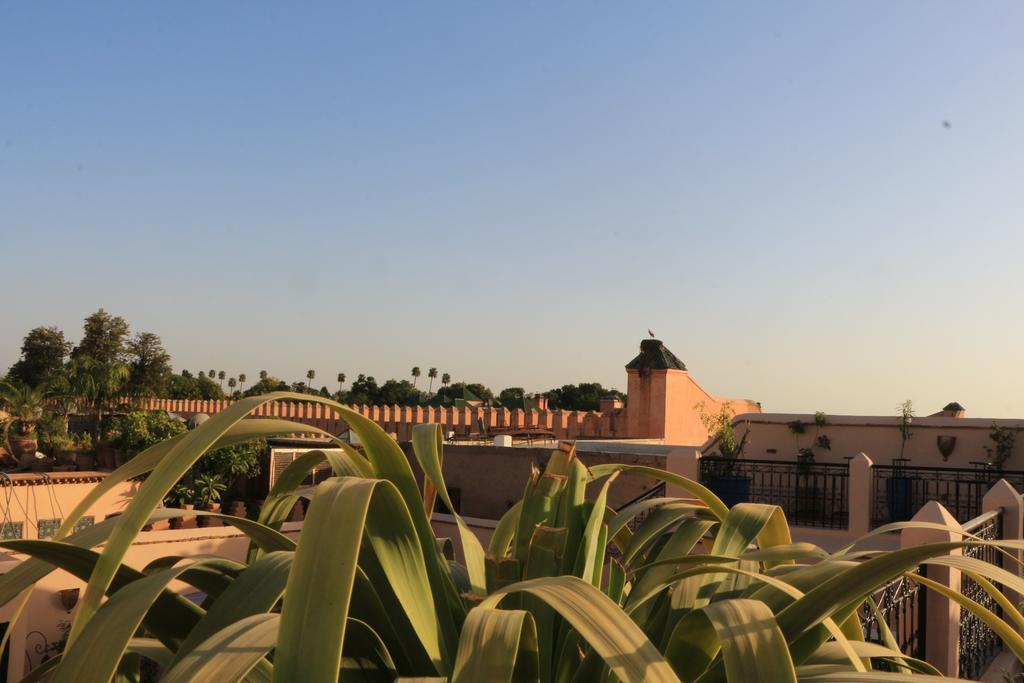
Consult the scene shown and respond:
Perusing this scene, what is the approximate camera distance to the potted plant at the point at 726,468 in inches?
448

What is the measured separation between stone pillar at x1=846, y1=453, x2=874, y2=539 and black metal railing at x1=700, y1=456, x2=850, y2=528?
466 millimetres

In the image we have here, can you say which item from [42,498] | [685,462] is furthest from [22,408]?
[685,462]

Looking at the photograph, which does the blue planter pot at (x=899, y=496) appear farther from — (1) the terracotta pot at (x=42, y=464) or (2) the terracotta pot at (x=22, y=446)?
(2) the terracotta pot at (x=22, y=446)

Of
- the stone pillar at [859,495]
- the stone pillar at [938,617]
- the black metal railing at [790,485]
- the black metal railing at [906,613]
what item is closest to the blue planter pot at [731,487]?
the black metal railing at [790,485]

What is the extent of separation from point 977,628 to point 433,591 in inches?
252

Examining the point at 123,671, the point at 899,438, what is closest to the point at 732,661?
the point at 123,671

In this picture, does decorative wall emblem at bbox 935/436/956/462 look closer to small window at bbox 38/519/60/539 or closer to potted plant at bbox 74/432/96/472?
small window at bbox 38/519/60/539

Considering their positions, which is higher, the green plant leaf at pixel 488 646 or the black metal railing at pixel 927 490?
the green plant leaf at pixel 488 646

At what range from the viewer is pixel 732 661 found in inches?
40.5

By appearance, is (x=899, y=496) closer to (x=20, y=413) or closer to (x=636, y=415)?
(x=636, y=415)

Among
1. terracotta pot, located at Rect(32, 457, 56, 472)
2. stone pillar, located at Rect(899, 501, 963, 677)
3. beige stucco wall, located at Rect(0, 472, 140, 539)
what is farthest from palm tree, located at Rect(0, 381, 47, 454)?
stone pillar, located at Rect(899, 501, 963, 677)

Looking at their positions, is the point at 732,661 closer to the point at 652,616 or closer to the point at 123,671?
the point at 652,616

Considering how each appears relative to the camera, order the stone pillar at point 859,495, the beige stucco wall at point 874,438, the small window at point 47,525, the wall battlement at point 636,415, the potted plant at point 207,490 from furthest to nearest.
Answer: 1. the wall battlement at point 636,415
2. the potted plant at point 207,490
3. the small window at point 47,525
4. the beige stucco wall at point 874,438
5. the stone pillar at point 859,495

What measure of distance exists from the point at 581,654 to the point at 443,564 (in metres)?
0.28
